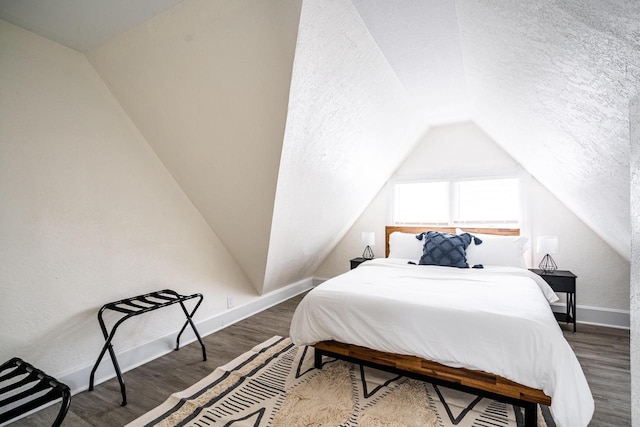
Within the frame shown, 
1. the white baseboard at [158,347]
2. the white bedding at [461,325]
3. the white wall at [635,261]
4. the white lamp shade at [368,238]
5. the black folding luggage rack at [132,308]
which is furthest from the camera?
the white lamp shade at [368,238]

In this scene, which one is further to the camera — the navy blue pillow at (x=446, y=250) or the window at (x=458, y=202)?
the window at (x=458, y=202)

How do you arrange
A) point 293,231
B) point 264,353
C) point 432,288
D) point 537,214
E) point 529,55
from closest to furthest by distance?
1. point 529,55
2. point 432,288
3. point 264,353
4. point 293,231
5. point 537,214

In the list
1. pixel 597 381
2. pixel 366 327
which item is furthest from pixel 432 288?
pixel 597 381

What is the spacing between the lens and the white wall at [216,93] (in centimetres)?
160

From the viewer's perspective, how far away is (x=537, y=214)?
352cm

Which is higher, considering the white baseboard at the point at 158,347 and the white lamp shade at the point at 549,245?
the white lamp shade at the point at 549,245

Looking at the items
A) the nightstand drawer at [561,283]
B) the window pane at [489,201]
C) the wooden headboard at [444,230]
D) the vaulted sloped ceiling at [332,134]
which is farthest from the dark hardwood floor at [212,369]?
the window pane at [489,201]

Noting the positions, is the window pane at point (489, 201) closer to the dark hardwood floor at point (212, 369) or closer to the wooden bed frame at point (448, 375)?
the dark hardwood floor at point (212, 369)

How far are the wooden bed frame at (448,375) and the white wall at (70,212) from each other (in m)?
1.62

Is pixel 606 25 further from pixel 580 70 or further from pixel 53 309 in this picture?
pixel 53 309

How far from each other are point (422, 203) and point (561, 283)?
1788 millimetres

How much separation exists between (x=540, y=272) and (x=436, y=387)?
6.61 ft

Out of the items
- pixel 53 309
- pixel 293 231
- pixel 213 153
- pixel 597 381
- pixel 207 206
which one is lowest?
pixel 597 381

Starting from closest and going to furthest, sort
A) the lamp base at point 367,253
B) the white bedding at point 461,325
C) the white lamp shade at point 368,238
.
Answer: the white bedding at point 461,325, the white lamp shade at point 368,238, the lamp base at point 367,253
